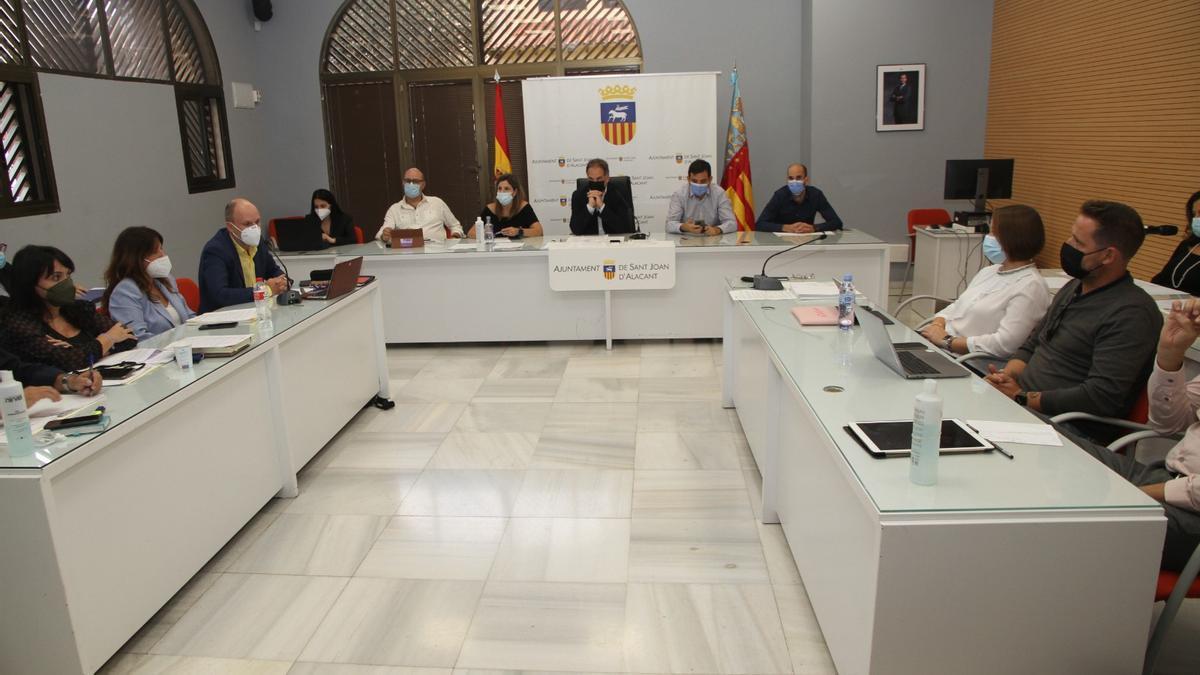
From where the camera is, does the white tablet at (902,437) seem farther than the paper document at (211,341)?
No

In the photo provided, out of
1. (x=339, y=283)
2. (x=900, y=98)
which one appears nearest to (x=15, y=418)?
(x=339, y=283)

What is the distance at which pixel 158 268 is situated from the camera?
143 inches

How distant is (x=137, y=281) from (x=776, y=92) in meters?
6.52

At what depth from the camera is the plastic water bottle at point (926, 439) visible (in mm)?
1774

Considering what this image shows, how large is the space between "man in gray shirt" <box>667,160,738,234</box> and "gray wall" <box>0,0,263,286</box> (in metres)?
4.47

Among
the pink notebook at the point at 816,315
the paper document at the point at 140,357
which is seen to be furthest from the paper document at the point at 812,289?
the paper document at the point at 140,357

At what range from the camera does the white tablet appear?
1989mm

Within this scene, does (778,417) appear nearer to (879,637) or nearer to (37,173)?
(879,637)

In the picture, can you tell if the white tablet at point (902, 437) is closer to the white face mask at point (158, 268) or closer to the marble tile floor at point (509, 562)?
the marble tile floor at point (509, 562)

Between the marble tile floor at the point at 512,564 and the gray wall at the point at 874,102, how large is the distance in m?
4.49

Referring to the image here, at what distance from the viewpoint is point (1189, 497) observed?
6.54 feet

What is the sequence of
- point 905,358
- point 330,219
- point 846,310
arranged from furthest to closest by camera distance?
1. point 330,219
2. point 846,310
3. point 905,358

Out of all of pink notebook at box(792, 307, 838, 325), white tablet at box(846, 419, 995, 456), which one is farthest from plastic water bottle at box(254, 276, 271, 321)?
white tablet at box(846, 419, 995, 456)

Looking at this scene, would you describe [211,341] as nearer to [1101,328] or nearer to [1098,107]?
[1101,328]
